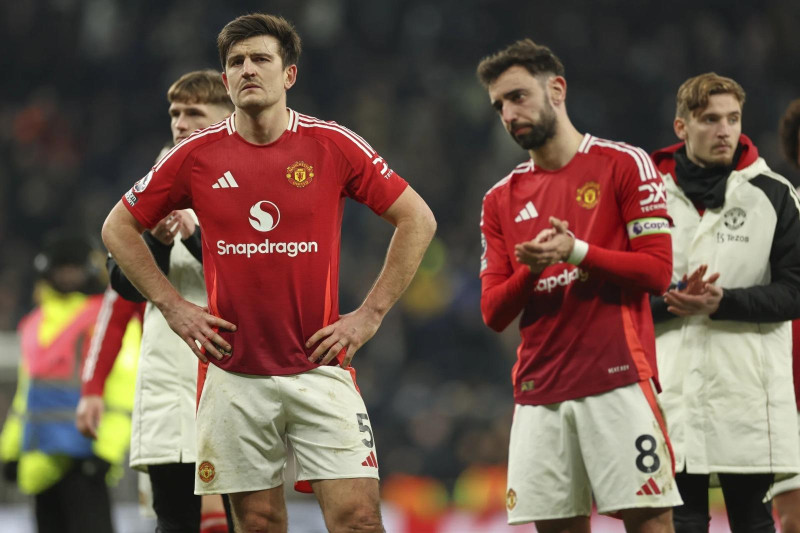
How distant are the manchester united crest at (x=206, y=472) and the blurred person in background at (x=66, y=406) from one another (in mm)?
2420

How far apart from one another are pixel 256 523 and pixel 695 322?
2.18 m

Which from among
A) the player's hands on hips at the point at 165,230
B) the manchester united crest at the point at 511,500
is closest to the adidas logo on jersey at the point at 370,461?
the manchester united crest at the point at 511,500

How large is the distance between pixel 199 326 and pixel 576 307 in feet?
4.96

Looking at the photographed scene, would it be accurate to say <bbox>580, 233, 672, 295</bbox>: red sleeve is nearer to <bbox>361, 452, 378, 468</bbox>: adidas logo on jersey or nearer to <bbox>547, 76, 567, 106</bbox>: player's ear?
<bbox>547, 76, 567, 106</bbox>: player's ear

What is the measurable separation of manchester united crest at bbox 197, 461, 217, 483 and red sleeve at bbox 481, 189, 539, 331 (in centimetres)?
131

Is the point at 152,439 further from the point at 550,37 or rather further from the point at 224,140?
the point at 550,37

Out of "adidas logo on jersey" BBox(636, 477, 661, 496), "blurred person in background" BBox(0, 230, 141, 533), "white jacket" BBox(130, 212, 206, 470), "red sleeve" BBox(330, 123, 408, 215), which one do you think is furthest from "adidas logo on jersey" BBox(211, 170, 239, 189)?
"blurred person in background" BBox(0, 230, 141, 533)

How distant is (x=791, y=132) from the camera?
6238mm

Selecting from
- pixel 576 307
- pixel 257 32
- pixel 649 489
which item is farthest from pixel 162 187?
pixel 649 489

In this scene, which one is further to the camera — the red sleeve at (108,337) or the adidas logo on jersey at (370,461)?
the red sleeve at (108,337)

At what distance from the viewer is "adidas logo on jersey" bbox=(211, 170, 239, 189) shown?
4.41 meters

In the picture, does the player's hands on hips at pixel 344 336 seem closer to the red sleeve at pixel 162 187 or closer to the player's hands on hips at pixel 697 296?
the red sleeve at pixel 162 187

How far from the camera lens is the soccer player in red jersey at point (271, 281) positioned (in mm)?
4309

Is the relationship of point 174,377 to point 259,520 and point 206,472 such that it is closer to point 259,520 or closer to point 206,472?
point 206,472
